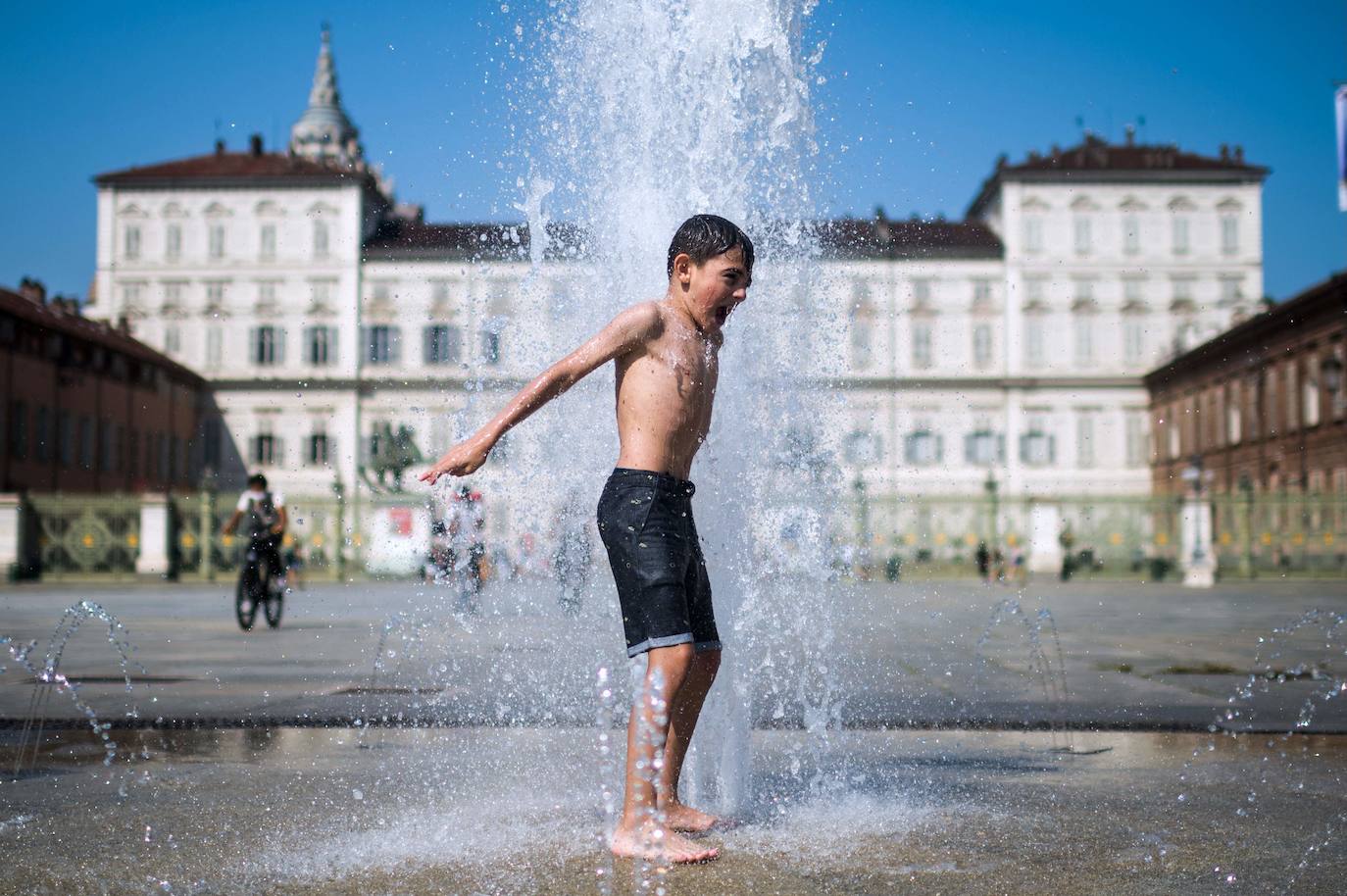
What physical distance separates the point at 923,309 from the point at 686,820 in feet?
217

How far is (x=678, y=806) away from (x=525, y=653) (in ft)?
17.5

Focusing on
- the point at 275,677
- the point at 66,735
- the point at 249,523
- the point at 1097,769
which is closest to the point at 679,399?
the point at 1097,769

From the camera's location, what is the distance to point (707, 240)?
3.43 m

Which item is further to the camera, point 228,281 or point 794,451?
point 228,281

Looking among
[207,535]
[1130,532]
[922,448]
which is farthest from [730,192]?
[922,448]

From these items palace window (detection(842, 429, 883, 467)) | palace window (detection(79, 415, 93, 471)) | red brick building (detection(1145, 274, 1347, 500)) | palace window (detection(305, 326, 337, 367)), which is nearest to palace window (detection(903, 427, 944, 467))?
palace window (detection(842, 429, 883, 467))

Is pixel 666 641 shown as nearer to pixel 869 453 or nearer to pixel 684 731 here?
pixel 684 731

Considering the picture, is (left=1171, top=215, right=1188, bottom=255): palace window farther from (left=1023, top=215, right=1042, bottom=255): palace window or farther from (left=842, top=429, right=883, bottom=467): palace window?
(left=842, top=429, right=883, bottom=467): palace window

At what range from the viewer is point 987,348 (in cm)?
6800

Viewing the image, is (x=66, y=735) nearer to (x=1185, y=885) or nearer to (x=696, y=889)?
(x=696, y=889)

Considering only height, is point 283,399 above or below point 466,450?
above

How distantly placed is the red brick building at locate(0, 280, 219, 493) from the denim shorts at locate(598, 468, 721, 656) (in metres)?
41.1

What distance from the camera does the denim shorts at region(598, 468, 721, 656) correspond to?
3188mm

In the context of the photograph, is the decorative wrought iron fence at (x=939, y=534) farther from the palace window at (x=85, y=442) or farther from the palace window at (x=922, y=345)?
the palace window at (x=922, y=345)
